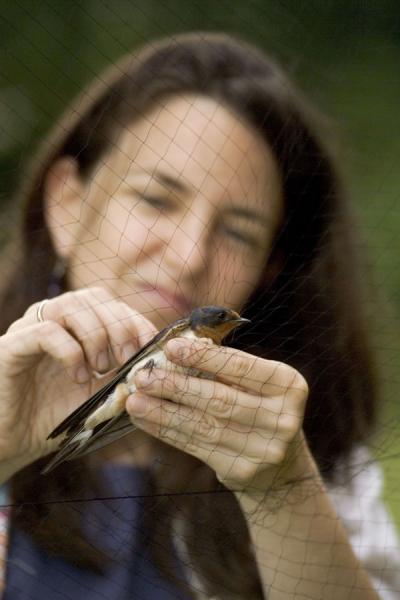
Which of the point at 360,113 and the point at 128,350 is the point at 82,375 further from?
the point at 360,113

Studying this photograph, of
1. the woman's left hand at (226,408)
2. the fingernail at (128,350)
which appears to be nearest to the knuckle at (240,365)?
the woman's left hand at (226,408)

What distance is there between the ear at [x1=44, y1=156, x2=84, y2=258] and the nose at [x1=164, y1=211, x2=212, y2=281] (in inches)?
4.7

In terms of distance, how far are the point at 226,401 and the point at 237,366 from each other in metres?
0.04

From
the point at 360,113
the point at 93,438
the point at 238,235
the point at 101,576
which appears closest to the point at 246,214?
the point at 238,235

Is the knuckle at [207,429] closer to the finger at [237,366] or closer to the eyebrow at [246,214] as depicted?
the finger at [237,366]

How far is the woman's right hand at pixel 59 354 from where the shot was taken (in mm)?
882

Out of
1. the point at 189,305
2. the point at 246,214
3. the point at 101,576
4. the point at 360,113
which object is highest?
the point at 360,113

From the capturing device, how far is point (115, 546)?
1.03 metres

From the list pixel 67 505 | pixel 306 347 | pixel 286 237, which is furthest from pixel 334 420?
pixel 67 505

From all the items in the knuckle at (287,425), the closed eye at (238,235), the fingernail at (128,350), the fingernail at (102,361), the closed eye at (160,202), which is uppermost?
the closed eye at (238,235)

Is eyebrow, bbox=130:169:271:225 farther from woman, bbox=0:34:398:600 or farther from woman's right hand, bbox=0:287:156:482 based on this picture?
woman's right hand, bbox=0:287:156:482

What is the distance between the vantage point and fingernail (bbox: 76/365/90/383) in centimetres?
89

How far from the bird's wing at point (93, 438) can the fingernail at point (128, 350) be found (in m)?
0.06

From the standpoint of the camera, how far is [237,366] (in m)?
0.83
